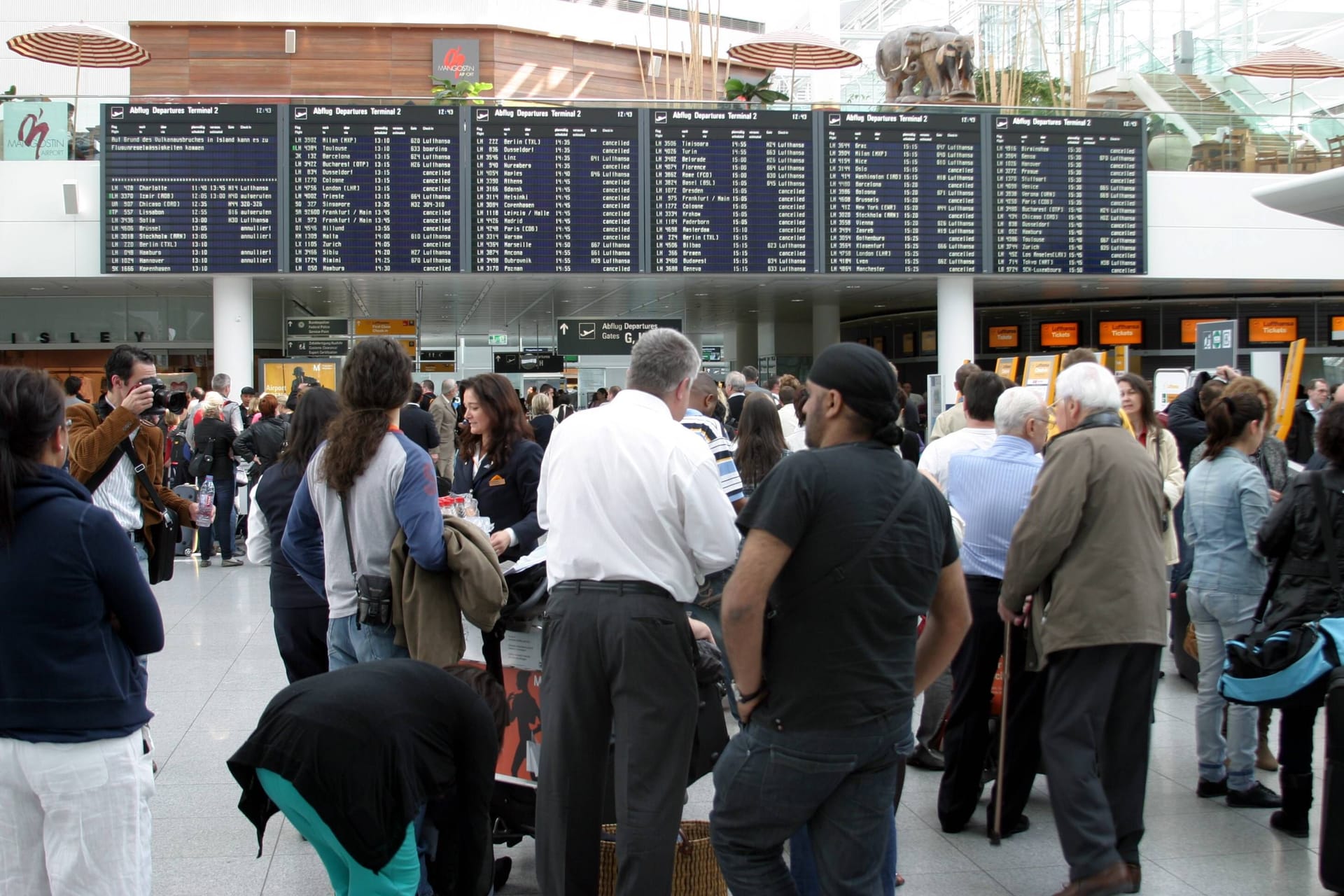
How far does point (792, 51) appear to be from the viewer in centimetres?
1419

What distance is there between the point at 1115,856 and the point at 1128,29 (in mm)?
26097

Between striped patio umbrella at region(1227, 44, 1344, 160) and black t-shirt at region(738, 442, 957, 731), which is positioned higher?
striped patio umbrella at region(1227, 44, 1344, 160)

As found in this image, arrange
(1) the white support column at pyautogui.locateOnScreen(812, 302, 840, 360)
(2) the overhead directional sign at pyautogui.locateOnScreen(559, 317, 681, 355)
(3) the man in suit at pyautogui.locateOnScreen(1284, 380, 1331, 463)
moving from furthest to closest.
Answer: (1) the white support column at pyautogui.locateOnScreen(812, 302, 840, 360)
(2) the overhead directional sign at pyautogui.locateOnScreen(559, 317, 681, 355)
(3) the man in suit at pyautogui.locateOnScreen(1284, 380, 1331, 463)

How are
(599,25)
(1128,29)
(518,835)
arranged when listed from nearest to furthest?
(518,835), (599,25), (1128,29)

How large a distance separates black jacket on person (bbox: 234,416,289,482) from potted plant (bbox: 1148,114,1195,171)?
36.9 ft

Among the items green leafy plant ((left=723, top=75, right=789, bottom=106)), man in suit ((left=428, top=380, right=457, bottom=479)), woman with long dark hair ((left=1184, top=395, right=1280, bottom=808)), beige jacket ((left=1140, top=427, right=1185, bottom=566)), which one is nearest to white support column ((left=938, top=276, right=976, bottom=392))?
green leafy plant ((left=723, top=75, right=789, bottom=106))

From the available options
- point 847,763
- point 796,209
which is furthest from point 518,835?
point 796,209

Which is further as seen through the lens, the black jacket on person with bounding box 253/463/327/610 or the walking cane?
the black jacket on person with bounding box 253/463/327/610

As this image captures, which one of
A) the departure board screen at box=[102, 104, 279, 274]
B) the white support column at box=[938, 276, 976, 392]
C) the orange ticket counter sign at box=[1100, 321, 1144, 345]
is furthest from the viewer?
the orange ticket counter sign at box=[1100, 321, 1144, 345]

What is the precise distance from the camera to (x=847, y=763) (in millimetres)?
2551

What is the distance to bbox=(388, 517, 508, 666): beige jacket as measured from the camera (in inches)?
140

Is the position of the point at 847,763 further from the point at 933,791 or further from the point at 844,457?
the point at 933,791

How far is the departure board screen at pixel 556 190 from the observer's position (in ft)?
41.3

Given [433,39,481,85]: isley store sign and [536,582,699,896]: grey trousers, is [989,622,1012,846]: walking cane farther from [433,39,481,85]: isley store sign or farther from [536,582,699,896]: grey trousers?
[433,39,481,85]: isley store sign
